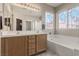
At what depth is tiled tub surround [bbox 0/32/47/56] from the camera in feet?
6.06

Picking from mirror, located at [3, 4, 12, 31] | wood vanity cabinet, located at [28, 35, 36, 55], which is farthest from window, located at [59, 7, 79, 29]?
mirror, located at [3, 4, 12, 31]

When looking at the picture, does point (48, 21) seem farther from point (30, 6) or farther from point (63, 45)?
point (63, 45)

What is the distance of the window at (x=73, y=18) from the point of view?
1.92 m

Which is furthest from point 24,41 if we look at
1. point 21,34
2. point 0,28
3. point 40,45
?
point 0,28

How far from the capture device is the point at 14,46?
6.50 ft

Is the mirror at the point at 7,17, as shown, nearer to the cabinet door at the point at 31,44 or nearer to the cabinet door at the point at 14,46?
the cabinet door at the point at 14,46

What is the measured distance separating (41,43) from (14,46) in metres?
0.60

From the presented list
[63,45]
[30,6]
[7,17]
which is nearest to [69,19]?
[63,45]

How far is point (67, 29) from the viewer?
6.60 feet

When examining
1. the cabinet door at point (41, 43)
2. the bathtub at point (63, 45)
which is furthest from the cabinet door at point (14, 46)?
the bathtub at point (63, 45)

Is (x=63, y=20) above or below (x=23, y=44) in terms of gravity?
above

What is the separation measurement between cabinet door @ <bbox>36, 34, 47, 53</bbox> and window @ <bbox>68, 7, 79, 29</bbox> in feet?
1.83

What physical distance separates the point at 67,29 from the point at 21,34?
904mm

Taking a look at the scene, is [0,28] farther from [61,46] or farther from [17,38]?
[61,46]
